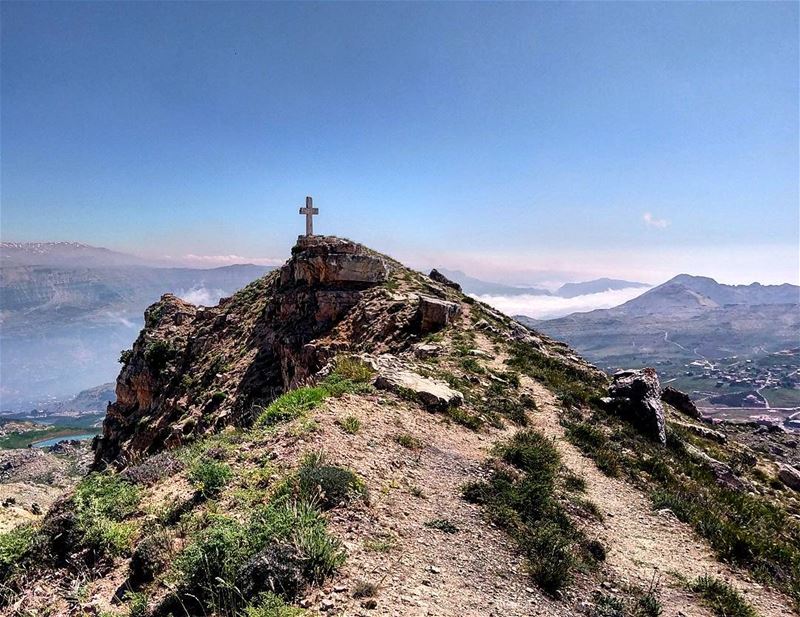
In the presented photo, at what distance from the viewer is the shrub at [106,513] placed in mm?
7980

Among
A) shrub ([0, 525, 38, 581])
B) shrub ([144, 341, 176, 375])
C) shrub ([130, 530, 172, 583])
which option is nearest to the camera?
shrub ([130, 530, 172, 583])

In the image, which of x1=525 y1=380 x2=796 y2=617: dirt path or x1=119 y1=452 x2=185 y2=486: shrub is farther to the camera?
x1=119 y1=452 x2=185 y2=486: shrub

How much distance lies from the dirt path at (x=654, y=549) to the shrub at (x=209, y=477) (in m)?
8.27

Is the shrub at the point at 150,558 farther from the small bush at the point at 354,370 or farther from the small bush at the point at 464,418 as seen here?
the small bush at the point at 464,418

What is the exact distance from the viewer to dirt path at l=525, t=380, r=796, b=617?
8.48 meters

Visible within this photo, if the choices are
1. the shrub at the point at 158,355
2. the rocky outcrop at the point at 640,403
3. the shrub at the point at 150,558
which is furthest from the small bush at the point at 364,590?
the shrub at the point at 158,355

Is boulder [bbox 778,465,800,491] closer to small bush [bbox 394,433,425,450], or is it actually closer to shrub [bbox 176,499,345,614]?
small bush [bbox 394,433,425,450]

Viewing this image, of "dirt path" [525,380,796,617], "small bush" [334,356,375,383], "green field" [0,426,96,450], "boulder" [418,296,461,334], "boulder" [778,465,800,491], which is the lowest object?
"green field" [0,426,96,450]

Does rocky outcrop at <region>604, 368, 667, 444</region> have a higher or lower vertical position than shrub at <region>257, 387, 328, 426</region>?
lower

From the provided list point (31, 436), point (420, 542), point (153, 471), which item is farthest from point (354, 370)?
point (31, 436)

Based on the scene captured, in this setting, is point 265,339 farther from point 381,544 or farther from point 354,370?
point 381,544

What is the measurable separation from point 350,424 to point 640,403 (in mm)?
14571

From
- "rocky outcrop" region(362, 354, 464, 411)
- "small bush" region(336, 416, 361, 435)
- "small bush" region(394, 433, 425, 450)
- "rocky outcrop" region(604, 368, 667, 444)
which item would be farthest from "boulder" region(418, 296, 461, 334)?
"small bush" region(336, 416, 361, 435)

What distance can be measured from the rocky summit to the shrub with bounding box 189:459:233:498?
4cm
